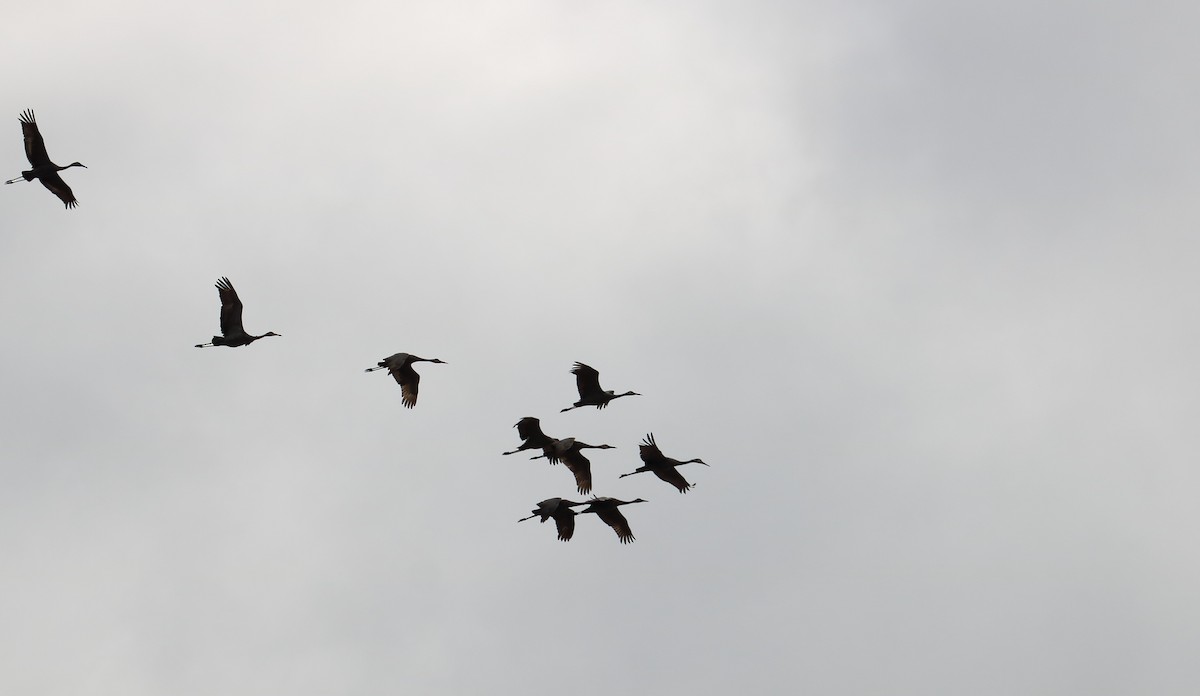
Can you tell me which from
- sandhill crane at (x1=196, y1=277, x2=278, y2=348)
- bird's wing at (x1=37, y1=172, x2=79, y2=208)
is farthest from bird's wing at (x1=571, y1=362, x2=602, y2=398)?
bird's wing at (x1=37, y1=172, x2=79, y2=208)

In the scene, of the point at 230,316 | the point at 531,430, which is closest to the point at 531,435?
the point at 531,430

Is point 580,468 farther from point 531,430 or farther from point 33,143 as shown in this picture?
point 33,143

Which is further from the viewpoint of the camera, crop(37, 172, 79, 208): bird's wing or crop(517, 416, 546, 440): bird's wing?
crop(37, 172, 79, 208): bird's wing

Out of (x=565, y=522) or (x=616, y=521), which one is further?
(x=616, y=521)

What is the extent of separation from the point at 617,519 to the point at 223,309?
12.7 metres

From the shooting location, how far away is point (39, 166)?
144 ft

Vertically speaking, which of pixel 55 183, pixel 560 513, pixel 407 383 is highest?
pixel 55 183

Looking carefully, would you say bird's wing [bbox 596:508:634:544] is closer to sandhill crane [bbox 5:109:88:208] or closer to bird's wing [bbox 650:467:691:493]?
bird's wing [bbox 650:467:691:493]

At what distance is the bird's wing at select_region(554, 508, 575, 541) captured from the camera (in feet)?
137

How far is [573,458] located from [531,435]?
207 cm

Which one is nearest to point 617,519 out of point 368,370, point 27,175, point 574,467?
point 574,467

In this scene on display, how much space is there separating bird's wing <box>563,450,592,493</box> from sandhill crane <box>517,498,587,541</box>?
123cm

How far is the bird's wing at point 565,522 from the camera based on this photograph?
4175cm

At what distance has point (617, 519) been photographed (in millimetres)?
43125
